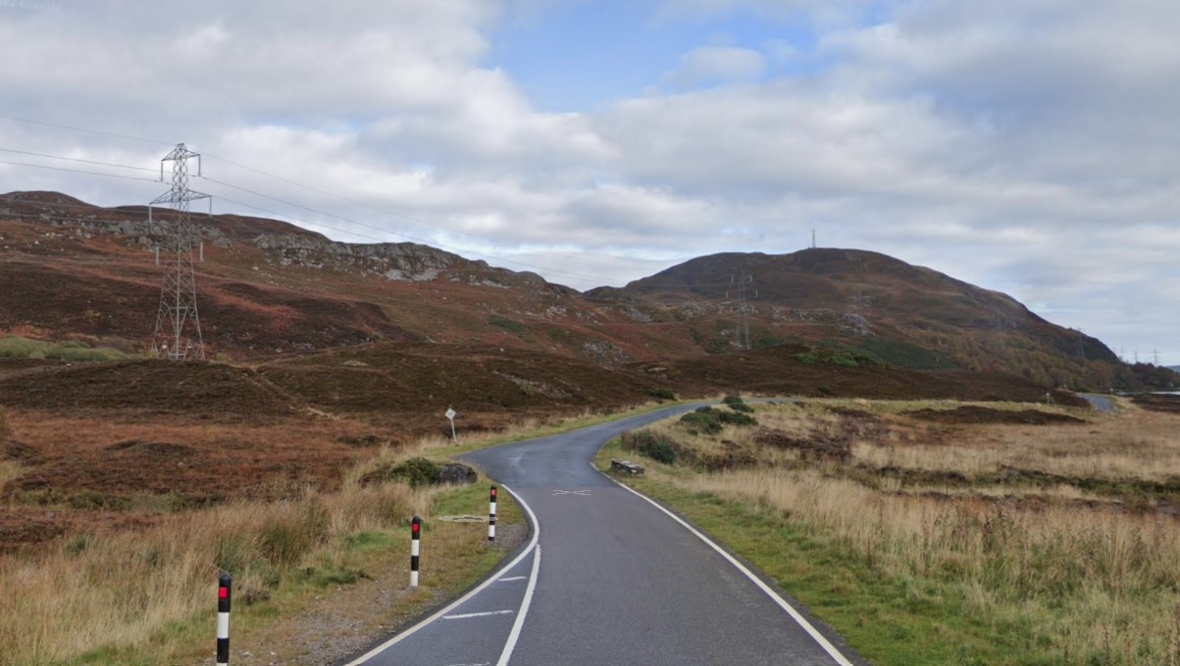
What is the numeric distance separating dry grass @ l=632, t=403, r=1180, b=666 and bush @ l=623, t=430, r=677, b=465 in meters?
1.98

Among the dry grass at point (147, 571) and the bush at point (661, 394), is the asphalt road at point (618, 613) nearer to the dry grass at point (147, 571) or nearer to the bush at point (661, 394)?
the dry grass at point (147, 571)

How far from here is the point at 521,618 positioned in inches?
359

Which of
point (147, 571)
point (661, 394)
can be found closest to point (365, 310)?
point (661, 394)

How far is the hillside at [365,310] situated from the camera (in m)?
68.6

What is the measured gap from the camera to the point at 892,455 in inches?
1313

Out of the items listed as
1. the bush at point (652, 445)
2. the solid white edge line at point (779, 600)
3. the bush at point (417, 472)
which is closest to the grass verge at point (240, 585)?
the solid white edge line at point (779, 600)

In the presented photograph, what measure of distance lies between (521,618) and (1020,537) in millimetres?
7891

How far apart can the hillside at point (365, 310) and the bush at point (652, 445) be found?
41925 mm

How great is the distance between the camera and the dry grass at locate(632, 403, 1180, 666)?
26.5 feet

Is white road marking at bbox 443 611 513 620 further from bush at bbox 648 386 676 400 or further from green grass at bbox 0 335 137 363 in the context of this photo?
bush at bbox 648 386 676 400

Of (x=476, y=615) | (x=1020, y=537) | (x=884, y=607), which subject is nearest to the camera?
(x=884, y=607)

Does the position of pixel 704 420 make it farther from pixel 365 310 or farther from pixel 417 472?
pixel 365 310

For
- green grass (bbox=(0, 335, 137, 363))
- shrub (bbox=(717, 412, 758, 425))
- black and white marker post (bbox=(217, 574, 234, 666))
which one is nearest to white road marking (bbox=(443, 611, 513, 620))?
black and white marker post (bbox=(217, 574, 234, 666))

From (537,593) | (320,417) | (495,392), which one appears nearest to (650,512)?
(537,593)
